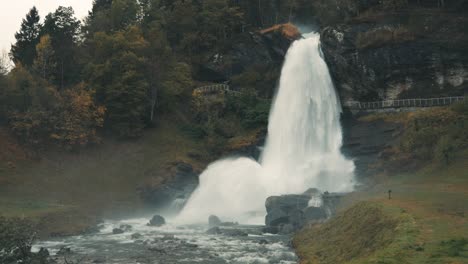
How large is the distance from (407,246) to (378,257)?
1.44 metres

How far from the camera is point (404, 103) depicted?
5903 centimetres

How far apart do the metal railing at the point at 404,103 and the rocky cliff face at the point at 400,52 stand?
2.16 feet

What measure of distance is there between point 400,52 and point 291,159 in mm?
18230

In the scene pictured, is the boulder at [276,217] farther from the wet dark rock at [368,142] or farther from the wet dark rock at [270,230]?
the wet dark rock at [368,142]

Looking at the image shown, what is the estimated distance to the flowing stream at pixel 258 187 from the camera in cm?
3228

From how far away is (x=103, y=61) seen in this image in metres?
65.9

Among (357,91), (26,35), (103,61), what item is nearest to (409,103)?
(357,91)

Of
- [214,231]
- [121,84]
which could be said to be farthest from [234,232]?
[121,84]

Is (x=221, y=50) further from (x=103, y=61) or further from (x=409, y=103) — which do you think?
(x=409, y=103)

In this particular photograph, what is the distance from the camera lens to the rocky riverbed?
3044 cm

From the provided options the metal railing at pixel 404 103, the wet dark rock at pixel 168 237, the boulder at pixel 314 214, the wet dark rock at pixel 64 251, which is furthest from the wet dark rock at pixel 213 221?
the metal railing at pixel 404 103

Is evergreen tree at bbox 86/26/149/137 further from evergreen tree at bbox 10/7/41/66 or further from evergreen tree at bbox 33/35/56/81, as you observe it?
evergreen tree at bbox 10/7/41/66

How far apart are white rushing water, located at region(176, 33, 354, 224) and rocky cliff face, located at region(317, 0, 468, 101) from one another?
321cm

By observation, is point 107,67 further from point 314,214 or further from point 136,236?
point 314,214
